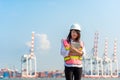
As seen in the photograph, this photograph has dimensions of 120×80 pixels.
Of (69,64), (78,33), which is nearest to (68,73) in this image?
(69,64)

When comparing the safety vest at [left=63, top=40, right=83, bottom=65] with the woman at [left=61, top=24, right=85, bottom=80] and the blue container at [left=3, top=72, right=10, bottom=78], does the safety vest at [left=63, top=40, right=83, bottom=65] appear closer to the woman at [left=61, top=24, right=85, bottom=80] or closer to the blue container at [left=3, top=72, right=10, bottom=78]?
the woman at [left=61, top=24, right=85, bottom=80]

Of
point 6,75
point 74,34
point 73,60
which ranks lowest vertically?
point 6,75

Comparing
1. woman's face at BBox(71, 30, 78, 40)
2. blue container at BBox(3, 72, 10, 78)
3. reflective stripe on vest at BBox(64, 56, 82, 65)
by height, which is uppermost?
woman's face at BBox(71, 30, 78, 40)

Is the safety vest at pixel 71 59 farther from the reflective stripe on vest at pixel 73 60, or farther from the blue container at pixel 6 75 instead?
the blue container at pixel 6 75

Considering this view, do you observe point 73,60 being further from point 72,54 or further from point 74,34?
point 74,34

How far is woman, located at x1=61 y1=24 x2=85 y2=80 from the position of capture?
19.6 feet

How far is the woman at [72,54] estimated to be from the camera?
5.96 m

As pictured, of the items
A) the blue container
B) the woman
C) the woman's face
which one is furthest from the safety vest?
the blue container

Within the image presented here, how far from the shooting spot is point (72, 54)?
6008 millimetres

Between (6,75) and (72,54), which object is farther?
(6,75)

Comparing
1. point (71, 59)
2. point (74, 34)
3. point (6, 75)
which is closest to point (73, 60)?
point (71, 59)

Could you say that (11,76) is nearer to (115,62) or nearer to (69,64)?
(115,62)

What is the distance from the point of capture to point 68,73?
6.04 m

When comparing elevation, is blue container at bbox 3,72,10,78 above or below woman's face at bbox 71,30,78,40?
below
